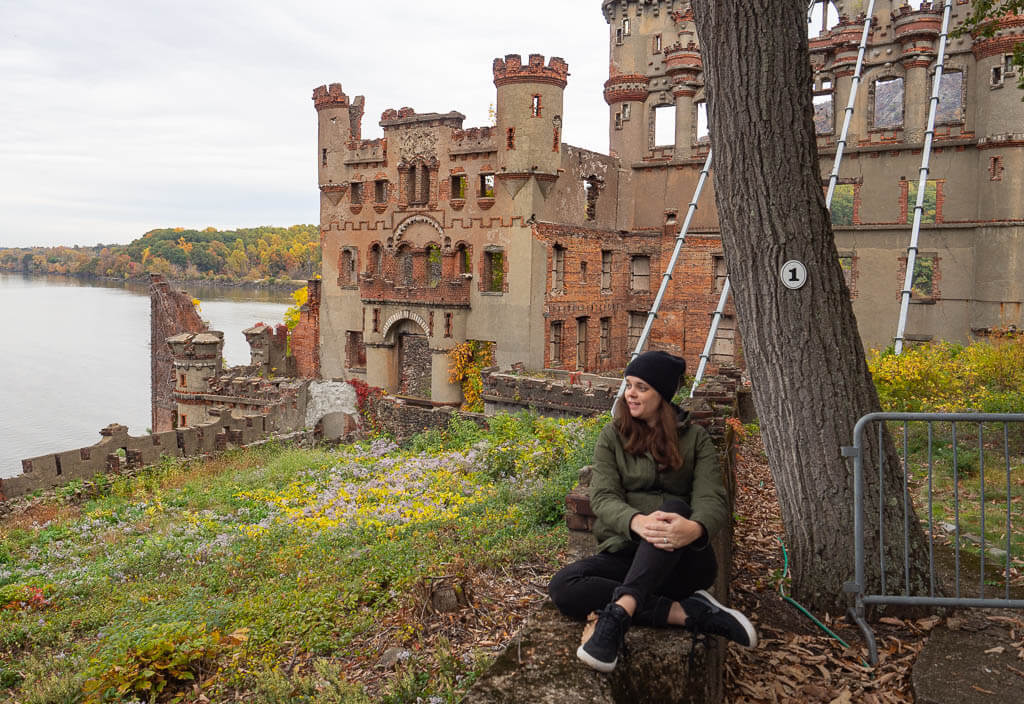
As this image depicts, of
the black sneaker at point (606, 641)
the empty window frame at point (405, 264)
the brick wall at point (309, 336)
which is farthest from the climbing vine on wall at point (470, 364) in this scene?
the black sneaker at point (606, 641)

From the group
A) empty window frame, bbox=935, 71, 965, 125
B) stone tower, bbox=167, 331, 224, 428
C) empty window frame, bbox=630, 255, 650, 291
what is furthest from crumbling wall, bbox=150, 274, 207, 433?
empty window frame, bbox=935, 71, 965, 125

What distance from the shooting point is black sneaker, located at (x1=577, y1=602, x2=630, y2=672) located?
11.7ft

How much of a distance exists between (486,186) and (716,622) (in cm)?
2594

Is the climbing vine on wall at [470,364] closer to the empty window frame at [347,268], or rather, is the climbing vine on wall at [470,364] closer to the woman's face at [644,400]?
the empty window frame at [347,268]

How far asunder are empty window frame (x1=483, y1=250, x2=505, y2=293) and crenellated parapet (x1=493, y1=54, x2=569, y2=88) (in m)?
6.20

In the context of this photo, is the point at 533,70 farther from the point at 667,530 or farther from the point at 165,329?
the point at 667,530

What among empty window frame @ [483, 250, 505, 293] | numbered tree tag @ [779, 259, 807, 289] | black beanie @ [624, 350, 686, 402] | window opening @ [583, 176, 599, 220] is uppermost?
window opening @ [583, 176, 599, 220]

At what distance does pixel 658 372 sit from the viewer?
14.6 feet

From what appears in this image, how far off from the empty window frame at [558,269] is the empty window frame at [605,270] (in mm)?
2768

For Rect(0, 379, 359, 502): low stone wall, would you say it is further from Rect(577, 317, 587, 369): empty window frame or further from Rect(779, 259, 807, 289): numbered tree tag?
Rect(779, 259, 807, 289): numbered tree tag

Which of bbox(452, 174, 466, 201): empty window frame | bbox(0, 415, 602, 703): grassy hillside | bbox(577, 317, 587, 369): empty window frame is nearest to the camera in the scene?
bbox(0, 415, 602, 703): grassy hillside

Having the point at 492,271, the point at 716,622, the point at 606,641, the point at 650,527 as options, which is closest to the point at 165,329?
the point at 492,271

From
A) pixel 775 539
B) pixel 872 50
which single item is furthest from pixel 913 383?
pixel 872 50

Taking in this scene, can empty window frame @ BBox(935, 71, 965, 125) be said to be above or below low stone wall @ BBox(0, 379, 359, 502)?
above
